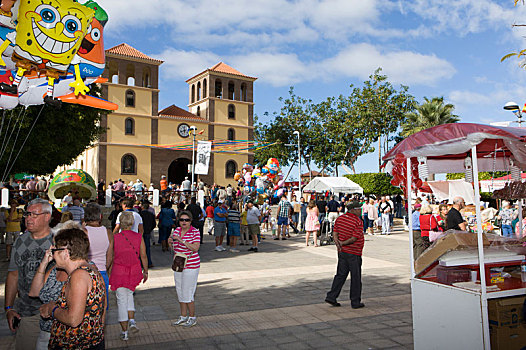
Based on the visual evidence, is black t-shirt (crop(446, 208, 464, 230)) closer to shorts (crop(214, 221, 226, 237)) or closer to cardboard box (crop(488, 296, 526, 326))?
cardboard box (crop(488, 296, 526, 326))

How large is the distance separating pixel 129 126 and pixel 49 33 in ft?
122

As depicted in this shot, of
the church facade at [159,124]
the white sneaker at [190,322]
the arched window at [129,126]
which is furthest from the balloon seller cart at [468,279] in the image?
the arched window at [129,126]

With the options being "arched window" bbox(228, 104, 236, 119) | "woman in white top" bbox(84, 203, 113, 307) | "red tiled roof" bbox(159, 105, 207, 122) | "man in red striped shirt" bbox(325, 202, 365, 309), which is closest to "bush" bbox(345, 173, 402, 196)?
"arched window" bbox(228, 104, 236, 119)

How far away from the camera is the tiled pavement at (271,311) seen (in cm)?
534

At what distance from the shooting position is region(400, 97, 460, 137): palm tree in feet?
115

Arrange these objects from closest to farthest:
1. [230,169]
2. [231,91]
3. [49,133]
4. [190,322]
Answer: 1. [190,322]
2. [49,133]
3. [230,169]
4. [231,91]

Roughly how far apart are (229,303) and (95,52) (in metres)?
4.61

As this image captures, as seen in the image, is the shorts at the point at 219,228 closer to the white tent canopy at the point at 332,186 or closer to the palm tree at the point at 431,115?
the white tent canopy at the point at 332,186

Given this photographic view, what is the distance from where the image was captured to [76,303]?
2789 mm

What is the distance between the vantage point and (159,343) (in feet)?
17.3

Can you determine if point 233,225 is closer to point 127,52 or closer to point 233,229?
point 233,229

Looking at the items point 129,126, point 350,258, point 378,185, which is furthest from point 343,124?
point 350,258

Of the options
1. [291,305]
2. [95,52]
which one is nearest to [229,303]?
[291,305]

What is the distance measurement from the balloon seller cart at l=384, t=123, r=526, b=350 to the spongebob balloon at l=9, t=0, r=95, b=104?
4493 mm
